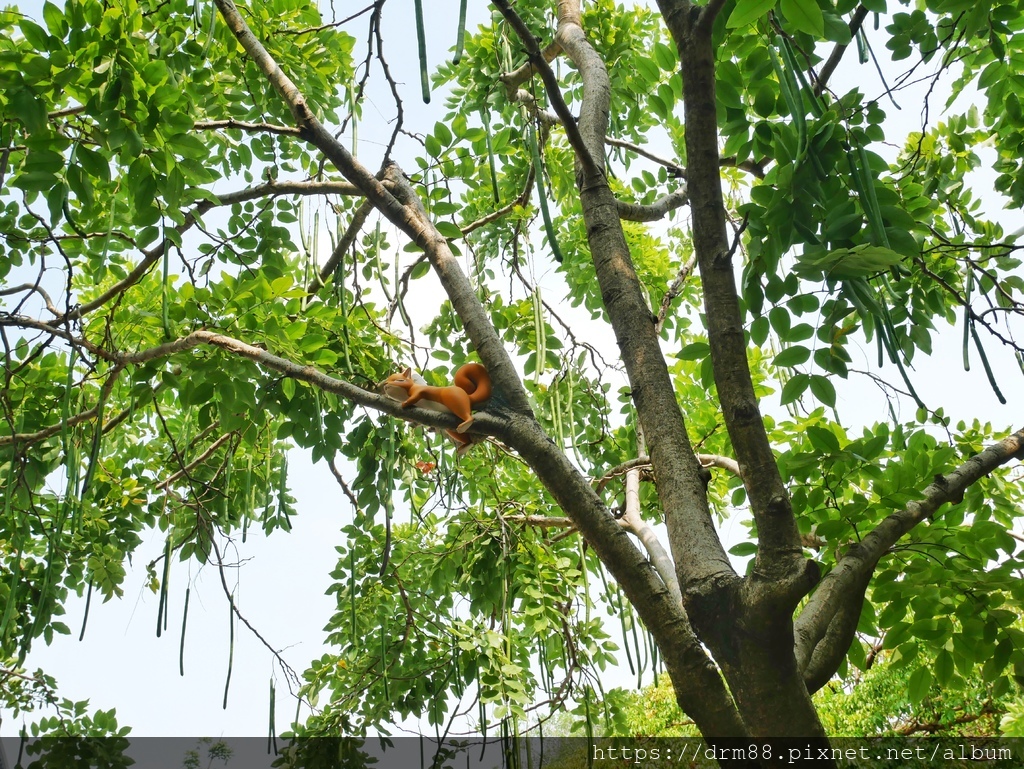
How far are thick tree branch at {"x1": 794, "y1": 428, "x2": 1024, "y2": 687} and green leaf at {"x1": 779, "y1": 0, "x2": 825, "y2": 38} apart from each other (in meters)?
1.06

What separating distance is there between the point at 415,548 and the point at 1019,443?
2.68 m

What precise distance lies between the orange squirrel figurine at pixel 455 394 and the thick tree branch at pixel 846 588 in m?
0.96

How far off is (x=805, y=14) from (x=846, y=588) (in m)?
1.18

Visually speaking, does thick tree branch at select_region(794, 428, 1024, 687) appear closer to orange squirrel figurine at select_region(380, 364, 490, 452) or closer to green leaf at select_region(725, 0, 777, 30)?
orange squirrel figurine at select_region(380, 364, 490, 452)

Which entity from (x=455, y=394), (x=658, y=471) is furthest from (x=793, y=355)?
(x=455, y=394)

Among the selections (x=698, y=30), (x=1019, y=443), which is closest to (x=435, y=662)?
(x=1019, y=443)

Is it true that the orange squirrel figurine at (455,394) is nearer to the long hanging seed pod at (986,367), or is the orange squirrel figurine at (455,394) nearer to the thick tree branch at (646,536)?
the thick tree branch at (646,536)

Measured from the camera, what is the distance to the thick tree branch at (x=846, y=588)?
1.69 m

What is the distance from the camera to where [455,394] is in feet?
6.94

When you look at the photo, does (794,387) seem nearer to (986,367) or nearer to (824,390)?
(824,390)

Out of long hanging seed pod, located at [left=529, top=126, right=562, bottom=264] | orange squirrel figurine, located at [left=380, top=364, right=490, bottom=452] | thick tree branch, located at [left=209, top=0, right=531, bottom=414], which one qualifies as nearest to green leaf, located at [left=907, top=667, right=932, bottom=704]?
thick tree branch, located at [left=209, top=0, right=531, bottom=414]

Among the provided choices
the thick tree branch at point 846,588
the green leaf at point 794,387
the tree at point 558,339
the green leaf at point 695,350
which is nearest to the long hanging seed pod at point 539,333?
the tree at point 558,339

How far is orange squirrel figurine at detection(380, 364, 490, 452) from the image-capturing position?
2.11m

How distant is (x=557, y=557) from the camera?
3680 millimetres
